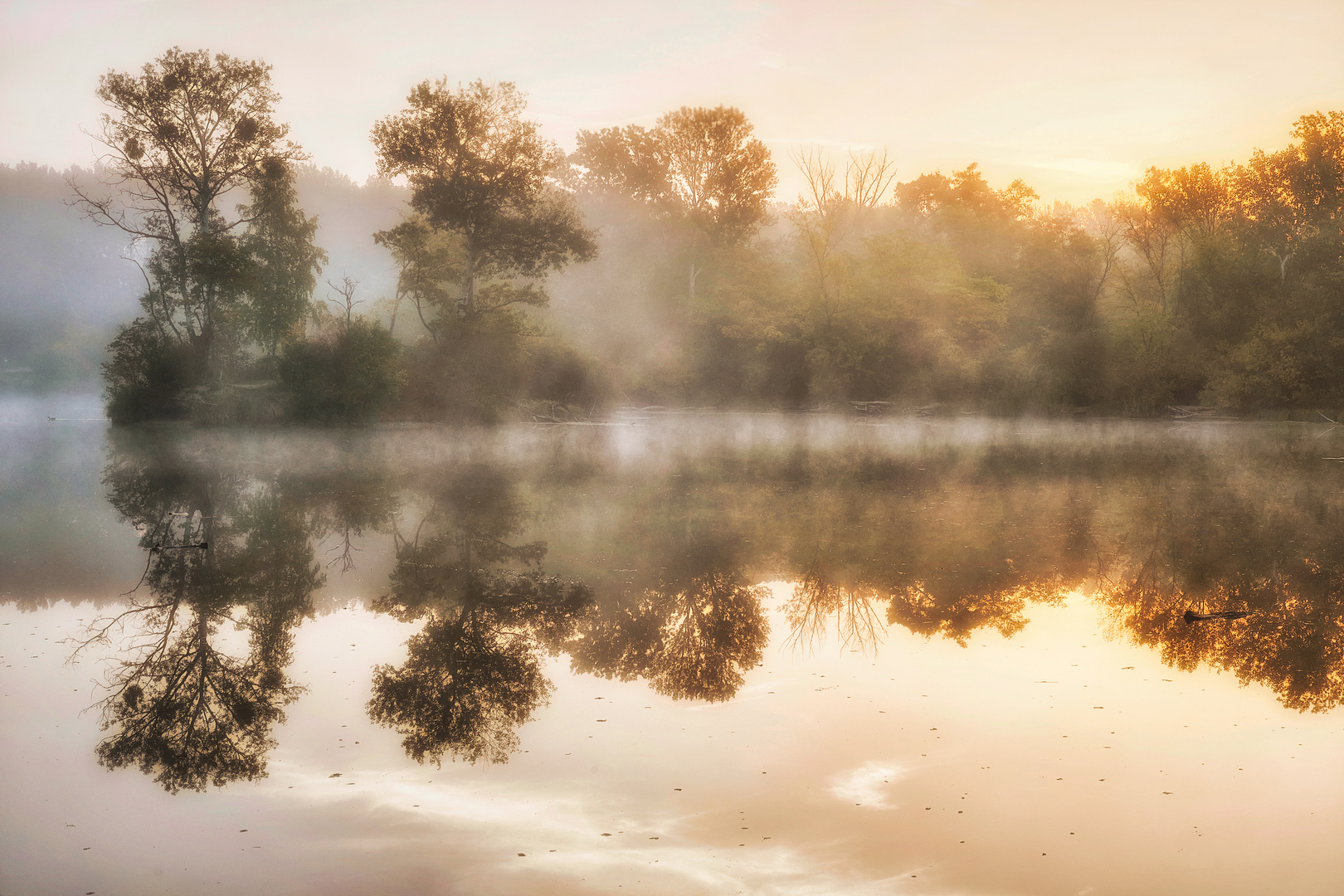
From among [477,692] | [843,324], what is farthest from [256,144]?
[477,692]

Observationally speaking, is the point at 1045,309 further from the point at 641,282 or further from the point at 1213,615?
the point at 1213,615

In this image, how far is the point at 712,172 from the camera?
64.0m

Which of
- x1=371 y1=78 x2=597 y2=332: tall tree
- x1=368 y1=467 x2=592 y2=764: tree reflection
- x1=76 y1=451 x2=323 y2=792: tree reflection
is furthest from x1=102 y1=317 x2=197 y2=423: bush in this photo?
x1=368 y1=467 x2=592 y2=764: tree reflection

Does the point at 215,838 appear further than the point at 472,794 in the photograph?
No

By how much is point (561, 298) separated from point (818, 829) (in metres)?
62.7

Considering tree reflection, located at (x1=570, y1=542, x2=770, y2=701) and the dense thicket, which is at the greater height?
the dense thicket

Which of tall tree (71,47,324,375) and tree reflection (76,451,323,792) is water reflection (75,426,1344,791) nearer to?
tree reflection (76,451,323,792)

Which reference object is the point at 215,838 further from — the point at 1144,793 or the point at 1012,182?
the point at 1012,182

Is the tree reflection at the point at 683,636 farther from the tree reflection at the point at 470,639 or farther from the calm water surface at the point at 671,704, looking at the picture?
the tree reflection at the point at 470,639

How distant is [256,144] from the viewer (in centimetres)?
4109

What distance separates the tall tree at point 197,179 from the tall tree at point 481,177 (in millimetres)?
5889

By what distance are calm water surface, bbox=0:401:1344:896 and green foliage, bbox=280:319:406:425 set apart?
21.8 m

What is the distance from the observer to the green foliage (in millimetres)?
36375

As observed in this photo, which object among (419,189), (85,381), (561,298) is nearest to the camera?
(419,189)
